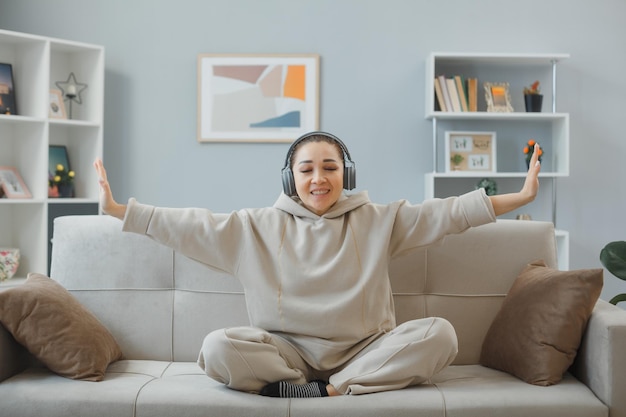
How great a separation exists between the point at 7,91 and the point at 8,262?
0.92 meters

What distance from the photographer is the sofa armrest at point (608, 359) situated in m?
2.01

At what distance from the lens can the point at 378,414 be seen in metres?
1.98

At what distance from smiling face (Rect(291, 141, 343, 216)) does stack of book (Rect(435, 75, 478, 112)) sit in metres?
1.94

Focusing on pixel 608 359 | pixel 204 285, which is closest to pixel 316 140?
pixel 204 285

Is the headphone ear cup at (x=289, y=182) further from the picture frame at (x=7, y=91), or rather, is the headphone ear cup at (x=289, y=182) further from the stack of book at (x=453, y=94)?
the picture frame at (x=7, y=91)

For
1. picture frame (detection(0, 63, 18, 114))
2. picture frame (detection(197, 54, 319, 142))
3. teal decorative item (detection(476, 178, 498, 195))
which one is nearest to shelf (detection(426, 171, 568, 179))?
teal decorative item (detection(476, 178, 498, 195))

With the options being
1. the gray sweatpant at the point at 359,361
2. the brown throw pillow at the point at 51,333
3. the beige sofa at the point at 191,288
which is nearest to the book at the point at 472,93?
the beige sofa at the point at 191,288

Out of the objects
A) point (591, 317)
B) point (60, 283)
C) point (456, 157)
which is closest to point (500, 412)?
point (591, 317)

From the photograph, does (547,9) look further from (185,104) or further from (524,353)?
(524,353)

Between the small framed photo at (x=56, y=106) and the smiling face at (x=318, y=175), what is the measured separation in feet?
7.42

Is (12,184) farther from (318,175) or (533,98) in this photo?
(533,98)

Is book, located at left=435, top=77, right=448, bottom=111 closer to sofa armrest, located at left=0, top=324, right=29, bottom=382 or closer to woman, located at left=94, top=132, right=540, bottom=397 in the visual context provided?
woman, located at left=94, top=132, right=540, bottom=397

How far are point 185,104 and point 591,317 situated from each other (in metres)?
2.94

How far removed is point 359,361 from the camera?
6.98 ft
